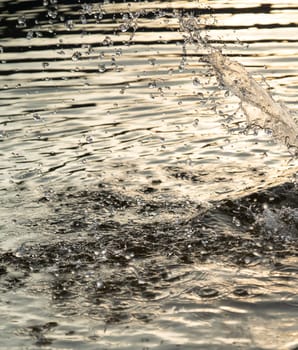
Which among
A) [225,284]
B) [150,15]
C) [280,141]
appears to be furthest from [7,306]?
[150,15]

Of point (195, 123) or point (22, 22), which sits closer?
point (195, 123)

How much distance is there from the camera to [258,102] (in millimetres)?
9664

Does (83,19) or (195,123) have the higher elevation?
(83,19)

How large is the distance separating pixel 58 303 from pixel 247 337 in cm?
140

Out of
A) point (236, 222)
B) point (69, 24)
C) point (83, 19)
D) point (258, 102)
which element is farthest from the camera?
point (83, 19)

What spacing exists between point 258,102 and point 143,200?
188cm

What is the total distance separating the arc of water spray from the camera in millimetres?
9586

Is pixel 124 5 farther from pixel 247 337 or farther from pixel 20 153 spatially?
pixel 247 337

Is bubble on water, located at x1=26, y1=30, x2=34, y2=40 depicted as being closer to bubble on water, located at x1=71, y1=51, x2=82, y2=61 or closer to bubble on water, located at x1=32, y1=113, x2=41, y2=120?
bubble on water, located at x1=71, y1=51, x2=82, y2=61

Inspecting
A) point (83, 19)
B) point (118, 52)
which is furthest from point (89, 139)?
point (83, 19)

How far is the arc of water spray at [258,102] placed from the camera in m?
9.59

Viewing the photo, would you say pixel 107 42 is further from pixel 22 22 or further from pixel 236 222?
pixel 236 222

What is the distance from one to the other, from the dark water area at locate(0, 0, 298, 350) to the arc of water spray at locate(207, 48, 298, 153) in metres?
0.06

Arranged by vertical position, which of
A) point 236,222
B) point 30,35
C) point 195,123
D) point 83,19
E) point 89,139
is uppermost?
point 83,19
